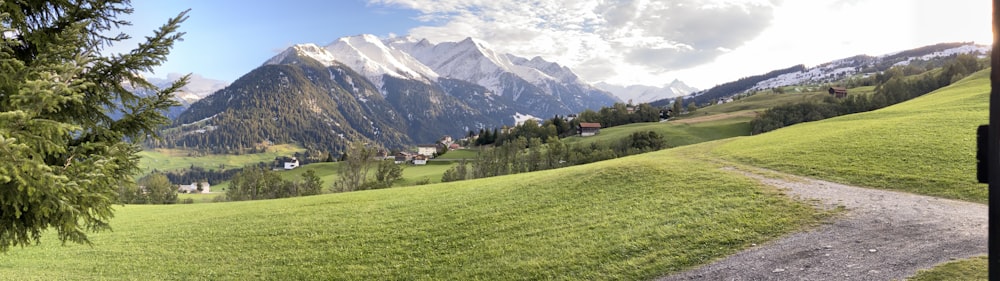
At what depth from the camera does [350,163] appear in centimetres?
8081

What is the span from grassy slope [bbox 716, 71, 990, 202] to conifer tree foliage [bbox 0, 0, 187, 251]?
2947 centimetres

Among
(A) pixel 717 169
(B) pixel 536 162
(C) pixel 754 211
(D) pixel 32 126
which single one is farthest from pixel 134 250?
(B) pixel 536 162

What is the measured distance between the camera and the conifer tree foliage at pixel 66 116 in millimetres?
6891

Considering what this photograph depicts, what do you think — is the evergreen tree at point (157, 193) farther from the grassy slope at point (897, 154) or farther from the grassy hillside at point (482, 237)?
the grassy slope at point (897, 154)

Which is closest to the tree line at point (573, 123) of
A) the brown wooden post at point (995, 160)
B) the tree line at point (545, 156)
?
the tree line at point (545, 156)

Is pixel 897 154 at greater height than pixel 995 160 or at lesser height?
lesser

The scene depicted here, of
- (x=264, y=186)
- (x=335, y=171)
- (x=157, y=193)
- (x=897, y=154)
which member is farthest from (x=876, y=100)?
(x=157, y=193)

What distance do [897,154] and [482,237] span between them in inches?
1079

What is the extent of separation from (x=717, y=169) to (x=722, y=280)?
1927 cm

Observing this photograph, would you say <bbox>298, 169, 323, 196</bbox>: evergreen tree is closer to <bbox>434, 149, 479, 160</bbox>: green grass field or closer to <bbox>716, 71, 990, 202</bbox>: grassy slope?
<bbox>434, 149, 479, 160</bbox>: green grass field

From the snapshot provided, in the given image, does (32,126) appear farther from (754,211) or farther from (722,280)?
(754,211)

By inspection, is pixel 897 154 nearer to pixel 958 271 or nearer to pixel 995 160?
pixel 958 271

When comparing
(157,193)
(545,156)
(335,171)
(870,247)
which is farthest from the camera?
(335,171)

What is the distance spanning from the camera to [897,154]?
28453 millimetres
